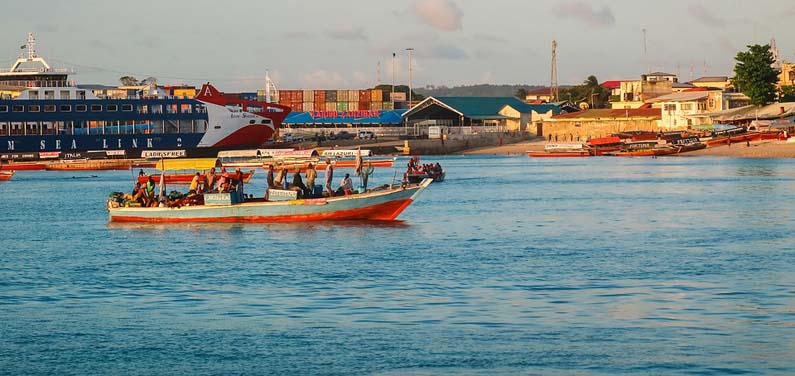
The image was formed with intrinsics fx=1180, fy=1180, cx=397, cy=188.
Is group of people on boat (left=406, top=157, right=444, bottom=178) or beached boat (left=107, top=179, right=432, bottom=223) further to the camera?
group of people on boat (left=406, top=157, right=444, bottom=178)

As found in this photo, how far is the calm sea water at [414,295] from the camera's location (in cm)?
2203

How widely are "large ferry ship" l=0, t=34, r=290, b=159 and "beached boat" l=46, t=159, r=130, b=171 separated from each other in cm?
760

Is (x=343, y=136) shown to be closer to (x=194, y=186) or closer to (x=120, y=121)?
(x=120, y=121)

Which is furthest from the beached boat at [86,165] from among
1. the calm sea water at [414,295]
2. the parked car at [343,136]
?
the calm sea water at [414,295]

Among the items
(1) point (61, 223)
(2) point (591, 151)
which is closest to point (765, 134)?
(2) point (591, 151)

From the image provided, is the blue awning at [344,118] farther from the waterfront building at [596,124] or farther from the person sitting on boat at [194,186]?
the person sitting on boat at [194,186]

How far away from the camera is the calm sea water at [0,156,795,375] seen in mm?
22031

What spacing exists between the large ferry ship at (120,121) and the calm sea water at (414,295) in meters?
80.0

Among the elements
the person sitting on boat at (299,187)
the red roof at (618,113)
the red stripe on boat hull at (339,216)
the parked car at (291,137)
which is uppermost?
the red roof at (618,113)

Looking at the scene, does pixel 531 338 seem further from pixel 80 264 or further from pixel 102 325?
pixel 80 264

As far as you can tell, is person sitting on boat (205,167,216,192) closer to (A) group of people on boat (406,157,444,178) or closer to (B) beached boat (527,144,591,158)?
(A) group of people on boat (406,157,444,178)

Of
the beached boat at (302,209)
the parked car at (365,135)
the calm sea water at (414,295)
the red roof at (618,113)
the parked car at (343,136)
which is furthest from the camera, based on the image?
the red roof at (618,113)

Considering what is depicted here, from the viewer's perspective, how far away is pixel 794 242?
1531 inches

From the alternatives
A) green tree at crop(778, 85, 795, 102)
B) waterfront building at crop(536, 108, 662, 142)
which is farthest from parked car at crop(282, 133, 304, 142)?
green tree at crop(778, 85, 795, 102)
